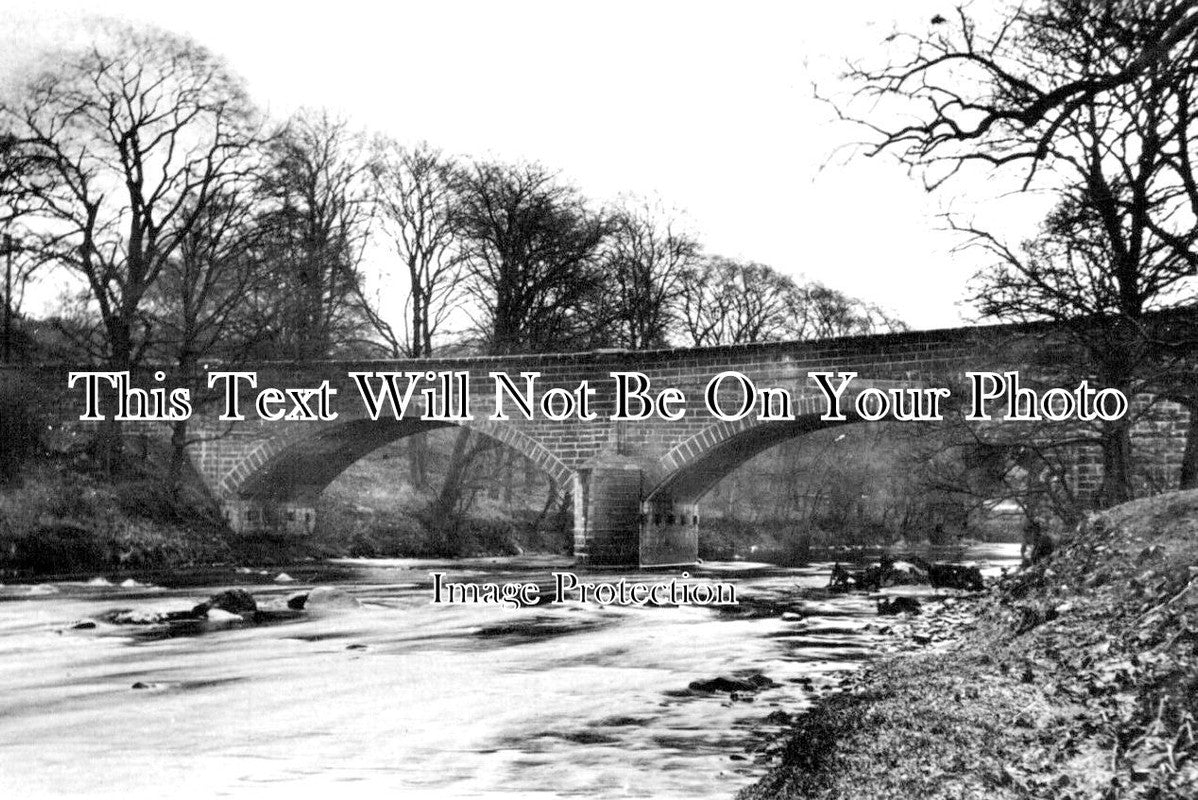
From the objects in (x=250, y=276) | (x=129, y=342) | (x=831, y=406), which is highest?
(x=250, y=276)

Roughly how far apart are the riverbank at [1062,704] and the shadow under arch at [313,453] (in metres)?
23.0

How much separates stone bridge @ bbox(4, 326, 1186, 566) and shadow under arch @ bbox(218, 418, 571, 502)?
4 centimetres

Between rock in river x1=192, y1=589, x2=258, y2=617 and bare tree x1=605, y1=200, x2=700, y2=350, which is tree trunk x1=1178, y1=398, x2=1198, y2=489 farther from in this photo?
bare tree x1=605, y1=200, x2=700, y2=350

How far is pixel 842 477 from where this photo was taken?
156 ft

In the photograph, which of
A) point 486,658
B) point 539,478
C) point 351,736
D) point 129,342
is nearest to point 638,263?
point 539,478

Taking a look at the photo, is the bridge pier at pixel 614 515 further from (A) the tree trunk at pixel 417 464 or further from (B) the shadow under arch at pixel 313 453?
(A) the tree trunk at pixel 417 464

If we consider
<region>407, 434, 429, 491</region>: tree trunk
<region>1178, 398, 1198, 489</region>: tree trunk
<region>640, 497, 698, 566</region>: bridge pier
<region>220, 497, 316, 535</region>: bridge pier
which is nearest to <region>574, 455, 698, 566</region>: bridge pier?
<region>640, 497, 698, 566</region>: bridge pier

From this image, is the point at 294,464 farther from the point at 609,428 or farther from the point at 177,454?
the point at 609,428

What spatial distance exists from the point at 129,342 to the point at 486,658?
61.7 ft

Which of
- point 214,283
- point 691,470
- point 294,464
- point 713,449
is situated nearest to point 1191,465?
point 713,449

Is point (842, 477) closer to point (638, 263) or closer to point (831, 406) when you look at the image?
point (638, 263)

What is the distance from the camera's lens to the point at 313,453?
35281 millimetres

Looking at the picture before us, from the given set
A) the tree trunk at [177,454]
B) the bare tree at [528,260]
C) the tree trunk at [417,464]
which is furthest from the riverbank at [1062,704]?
the tree trunk at [417,464]

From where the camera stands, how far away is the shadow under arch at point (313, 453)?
31.3 meters
